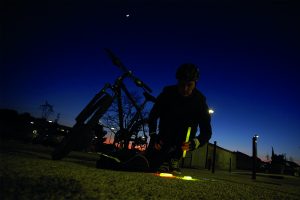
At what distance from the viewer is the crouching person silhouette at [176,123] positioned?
13.4 ft

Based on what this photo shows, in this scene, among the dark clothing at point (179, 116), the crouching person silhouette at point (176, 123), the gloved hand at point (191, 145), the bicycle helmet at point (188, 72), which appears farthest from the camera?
the dark clothing at point (179, 116)

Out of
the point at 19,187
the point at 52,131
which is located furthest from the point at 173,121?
the point at 52,131

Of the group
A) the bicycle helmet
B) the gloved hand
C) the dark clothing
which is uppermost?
the bicycle helmet

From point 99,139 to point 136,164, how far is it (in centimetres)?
814

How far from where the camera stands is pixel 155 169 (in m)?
4.02

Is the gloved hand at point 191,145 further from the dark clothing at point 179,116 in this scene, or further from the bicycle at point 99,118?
the bicycle at point 99,118

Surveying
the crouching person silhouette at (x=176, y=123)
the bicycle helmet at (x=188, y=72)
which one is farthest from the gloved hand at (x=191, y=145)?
the bicycle helmet at (x=188, y=72)

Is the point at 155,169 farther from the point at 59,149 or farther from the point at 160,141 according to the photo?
the point at 59,149

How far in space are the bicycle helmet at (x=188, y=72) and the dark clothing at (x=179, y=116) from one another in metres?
0.48

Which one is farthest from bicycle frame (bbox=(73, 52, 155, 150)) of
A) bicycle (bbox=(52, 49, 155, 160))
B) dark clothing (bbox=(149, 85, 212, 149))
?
dark clothing (bbox=(149, 85, 212, 149))

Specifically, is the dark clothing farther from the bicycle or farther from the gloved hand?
the bicycle

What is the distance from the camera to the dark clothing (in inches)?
165

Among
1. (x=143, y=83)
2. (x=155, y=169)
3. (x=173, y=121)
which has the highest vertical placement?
(x=143, y=83)

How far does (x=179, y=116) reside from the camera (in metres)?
4.23
